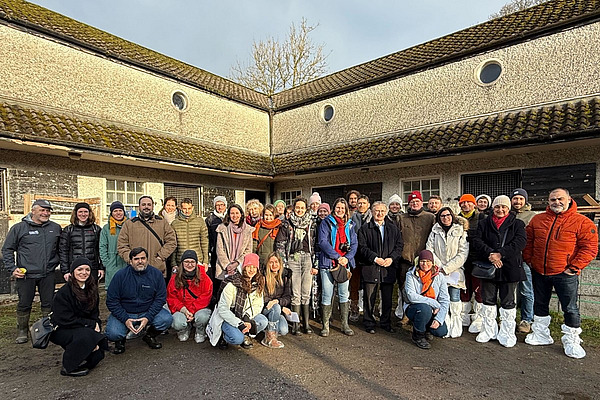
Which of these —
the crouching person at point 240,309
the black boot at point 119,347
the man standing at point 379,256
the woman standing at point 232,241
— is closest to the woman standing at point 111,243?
the black boot at point 119,347

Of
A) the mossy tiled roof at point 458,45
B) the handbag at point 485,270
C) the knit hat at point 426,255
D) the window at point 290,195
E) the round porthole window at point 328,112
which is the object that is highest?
the mossy tiled roof at point 458,45

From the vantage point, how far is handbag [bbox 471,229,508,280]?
14.0 feet

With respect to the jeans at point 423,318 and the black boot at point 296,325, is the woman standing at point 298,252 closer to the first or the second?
the black boot at point 296,325

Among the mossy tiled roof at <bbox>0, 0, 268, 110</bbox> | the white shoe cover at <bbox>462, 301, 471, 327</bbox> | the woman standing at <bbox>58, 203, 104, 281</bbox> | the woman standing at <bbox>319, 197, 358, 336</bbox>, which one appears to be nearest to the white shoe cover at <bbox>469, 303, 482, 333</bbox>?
the white shoe cover at <bbox>462, 301, 471, 327</bbox>

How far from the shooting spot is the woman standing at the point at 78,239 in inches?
177

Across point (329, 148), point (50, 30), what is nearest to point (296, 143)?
point (329, 148)

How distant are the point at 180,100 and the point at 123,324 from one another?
6.95 m

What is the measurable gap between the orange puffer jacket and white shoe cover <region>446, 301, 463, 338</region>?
1060mm

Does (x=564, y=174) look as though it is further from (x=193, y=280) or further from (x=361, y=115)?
(x=193, y=280)

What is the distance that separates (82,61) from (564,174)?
10.0 m

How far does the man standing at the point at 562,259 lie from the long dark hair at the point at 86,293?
5.10 metres

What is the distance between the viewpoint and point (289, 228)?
460 cm

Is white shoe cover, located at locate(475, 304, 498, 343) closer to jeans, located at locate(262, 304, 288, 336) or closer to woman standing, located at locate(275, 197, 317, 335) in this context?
woman standing, located at locate(275, 197, 317, 335)

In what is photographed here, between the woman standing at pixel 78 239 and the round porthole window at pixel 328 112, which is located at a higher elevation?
the round porthole window at pixel 328 112
